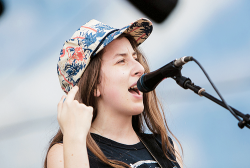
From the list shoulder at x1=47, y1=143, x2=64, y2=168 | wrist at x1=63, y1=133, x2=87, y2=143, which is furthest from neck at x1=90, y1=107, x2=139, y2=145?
wrist at x1=63, y1=133, x2=87, y2=143

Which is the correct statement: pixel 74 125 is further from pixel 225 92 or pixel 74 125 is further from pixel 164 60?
pixel 225 92

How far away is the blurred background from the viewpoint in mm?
1978

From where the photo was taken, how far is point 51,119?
2.01 m

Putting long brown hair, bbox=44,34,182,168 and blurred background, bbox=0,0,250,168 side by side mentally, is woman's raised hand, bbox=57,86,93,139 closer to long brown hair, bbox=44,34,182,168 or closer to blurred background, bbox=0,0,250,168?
long brown hair, bbox=44,34,182,168

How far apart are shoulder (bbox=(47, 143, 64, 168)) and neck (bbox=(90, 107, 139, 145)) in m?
0.23

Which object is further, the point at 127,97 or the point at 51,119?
the point at 51,119

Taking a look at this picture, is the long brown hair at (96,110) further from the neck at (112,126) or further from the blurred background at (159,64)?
the blurred background at (159,64)

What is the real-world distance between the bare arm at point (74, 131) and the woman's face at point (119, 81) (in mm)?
275

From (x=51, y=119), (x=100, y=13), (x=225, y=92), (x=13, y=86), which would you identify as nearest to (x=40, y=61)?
(x=13, y=86)

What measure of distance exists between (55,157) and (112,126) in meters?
0.35

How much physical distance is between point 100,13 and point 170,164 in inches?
51.3

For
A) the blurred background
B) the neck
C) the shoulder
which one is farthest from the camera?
the blurred background

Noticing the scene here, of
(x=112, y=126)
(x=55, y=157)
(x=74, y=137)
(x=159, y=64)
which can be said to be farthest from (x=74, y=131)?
(x=159, y=64)

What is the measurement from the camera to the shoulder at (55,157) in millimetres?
1253
